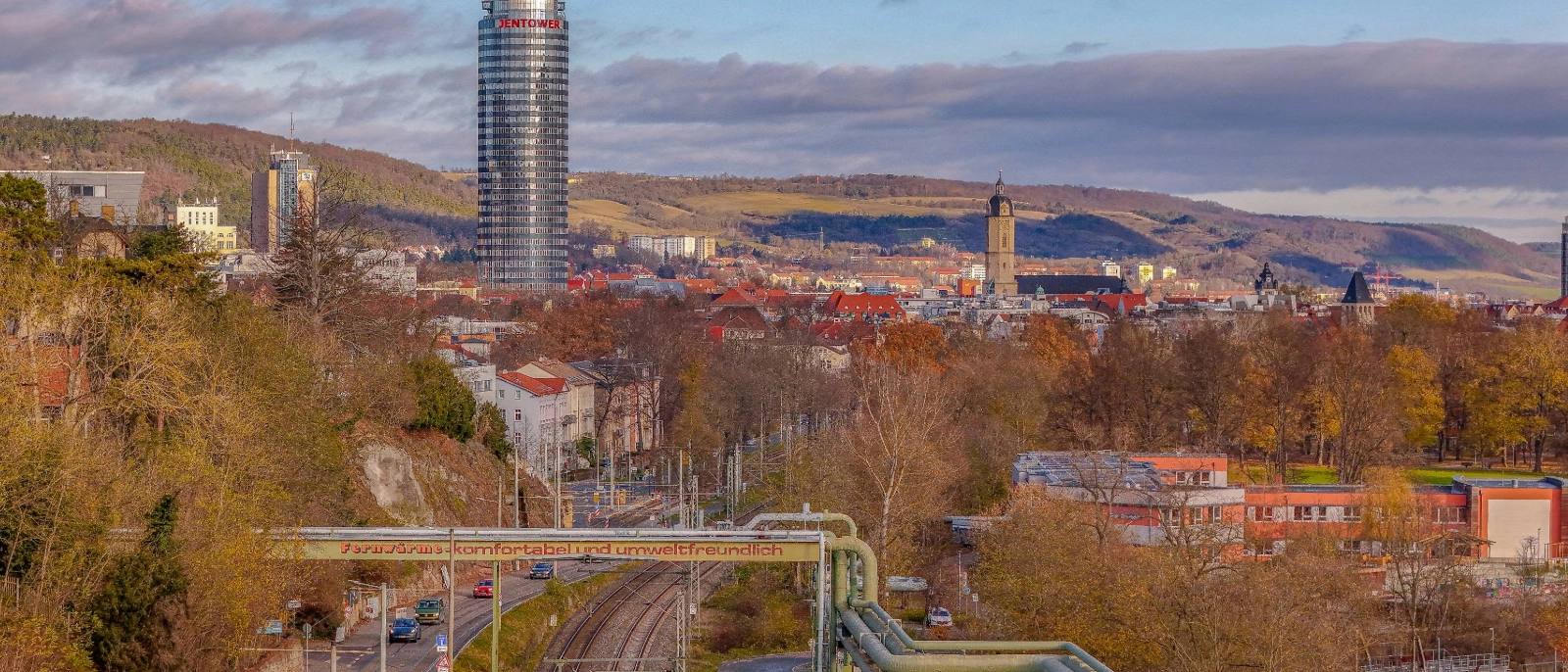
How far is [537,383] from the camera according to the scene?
74125 mm

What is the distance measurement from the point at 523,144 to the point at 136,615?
156m

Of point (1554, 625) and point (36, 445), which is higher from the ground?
point (36, 445)

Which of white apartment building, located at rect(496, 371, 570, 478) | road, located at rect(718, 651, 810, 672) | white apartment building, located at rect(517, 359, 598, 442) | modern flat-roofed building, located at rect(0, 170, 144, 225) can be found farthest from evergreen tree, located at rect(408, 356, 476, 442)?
white apartment building, located at rect(517, 359, 598, 442)

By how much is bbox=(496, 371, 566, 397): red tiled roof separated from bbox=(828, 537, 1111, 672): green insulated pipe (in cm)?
4858

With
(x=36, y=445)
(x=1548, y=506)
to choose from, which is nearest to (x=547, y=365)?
(x=1548, y=506)

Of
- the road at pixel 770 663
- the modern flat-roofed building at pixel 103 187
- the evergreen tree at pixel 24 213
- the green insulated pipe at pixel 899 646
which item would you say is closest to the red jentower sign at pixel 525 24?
the modern flat-roofed building at pixel 103 187

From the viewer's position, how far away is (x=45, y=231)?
A: 32562 mm

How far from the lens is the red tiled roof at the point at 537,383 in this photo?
72.8 metres

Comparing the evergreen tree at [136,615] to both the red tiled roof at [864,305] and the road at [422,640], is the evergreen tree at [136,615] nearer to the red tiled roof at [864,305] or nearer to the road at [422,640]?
the road at [422,640]

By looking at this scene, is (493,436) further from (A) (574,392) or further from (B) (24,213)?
(B) (24,213)

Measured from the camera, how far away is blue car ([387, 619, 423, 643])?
3653 centimetres

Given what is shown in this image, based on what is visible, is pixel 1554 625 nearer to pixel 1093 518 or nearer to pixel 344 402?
pixel 1093 518

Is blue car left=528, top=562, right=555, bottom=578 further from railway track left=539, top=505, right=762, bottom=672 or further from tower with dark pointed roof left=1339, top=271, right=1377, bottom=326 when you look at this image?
tower with dark pointed roof left=1339, top=271, right=1377, bottom=326

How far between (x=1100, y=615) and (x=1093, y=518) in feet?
32.0
